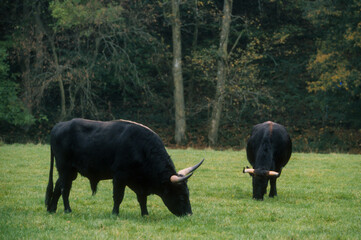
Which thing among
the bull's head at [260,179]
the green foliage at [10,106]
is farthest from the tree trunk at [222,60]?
the bull's head at [260,179]

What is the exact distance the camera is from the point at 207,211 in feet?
29.1

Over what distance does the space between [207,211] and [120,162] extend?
6.54ft

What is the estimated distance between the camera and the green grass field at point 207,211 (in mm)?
7078

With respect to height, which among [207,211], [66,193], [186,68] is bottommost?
[207,211]

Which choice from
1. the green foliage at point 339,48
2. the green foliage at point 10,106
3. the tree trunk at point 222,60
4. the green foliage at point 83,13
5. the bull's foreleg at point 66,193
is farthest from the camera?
the tree trunk at point 222,60

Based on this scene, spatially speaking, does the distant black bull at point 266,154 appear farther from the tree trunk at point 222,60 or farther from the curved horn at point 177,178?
the tree trunk at point 222,60

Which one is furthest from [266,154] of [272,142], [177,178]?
[177,178]

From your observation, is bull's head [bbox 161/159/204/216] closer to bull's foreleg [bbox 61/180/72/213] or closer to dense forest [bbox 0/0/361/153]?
bull's foreleg [bbox 61/180/72/213]

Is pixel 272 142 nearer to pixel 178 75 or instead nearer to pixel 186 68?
pixel 178 75

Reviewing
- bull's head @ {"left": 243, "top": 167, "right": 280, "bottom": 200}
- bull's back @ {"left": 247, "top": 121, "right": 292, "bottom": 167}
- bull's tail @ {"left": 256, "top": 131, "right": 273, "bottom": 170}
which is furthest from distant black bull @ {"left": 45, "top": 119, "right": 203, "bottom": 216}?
bull's back @ {"left": 247, "top": 121, "right": 292, "bottom": 167}

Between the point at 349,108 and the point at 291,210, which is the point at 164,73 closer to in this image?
the point at 349,108

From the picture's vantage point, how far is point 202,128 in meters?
33.4

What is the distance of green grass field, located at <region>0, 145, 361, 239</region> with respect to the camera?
23.2ft

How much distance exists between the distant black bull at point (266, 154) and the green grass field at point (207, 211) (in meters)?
0.39
